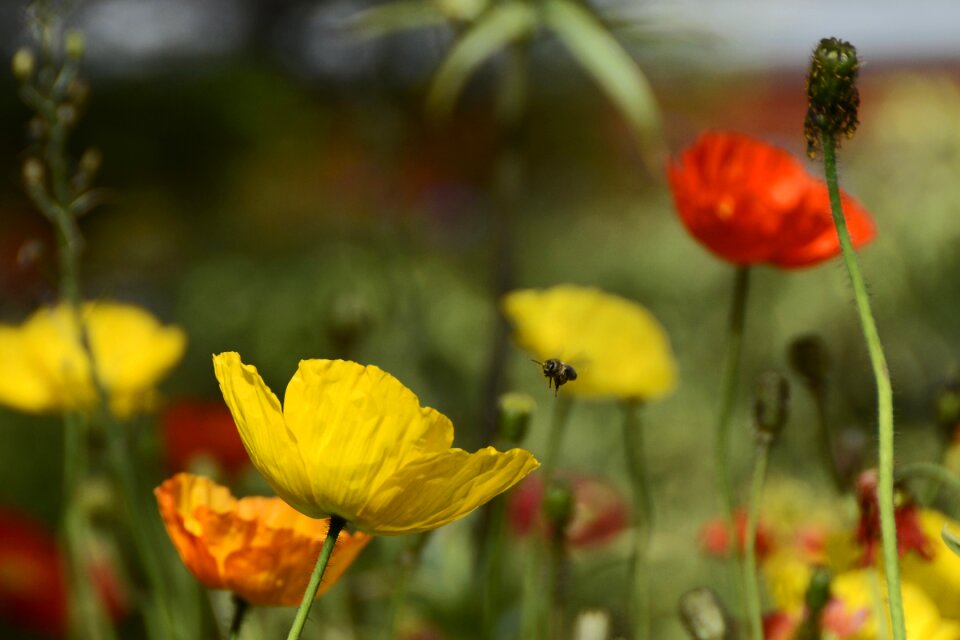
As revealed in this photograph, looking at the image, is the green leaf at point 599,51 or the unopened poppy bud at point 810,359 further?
the green leaf at point 599,51

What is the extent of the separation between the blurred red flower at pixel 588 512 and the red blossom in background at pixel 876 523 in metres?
0.41

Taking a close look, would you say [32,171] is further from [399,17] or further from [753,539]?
[399,17]

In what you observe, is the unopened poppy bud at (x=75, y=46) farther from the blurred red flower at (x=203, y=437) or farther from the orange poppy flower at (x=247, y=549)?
the blurred red flower at (x=203, y=437)

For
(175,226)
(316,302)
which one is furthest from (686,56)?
(316,302)

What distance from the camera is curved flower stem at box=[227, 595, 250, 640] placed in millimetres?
430

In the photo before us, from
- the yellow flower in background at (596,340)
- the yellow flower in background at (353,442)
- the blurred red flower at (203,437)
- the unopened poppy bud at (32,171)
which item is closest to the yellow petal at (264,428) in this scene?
the yellow flower in background at (353,442)

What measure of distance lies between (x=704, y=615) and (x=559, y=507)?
3.7 inches

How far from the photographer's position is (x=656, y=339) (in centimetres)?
76

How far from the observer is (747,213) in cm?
54

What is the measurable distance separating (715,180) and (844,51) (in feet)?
0.67

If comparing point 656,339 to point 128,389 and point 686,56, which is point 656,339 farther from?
point 686,56

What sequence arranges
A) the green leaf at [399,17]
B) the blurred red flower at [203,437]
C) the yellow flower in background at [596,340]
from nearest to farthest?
the yellow flower in background at [596,340]
the blurred red flower at [203,437]
the green leaf at [399,17]

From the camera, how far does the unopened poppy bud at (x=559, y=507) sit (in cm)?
56

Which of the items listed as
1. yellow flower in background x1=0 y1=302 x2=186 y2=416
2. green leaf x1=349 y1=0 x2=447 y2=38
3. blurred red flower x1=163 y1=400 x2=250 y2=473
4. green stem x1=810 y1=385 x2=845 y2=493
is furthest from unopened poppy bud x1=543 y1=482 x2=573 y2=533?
green leaf x1=349 y1=0 x2=447 y2=38
